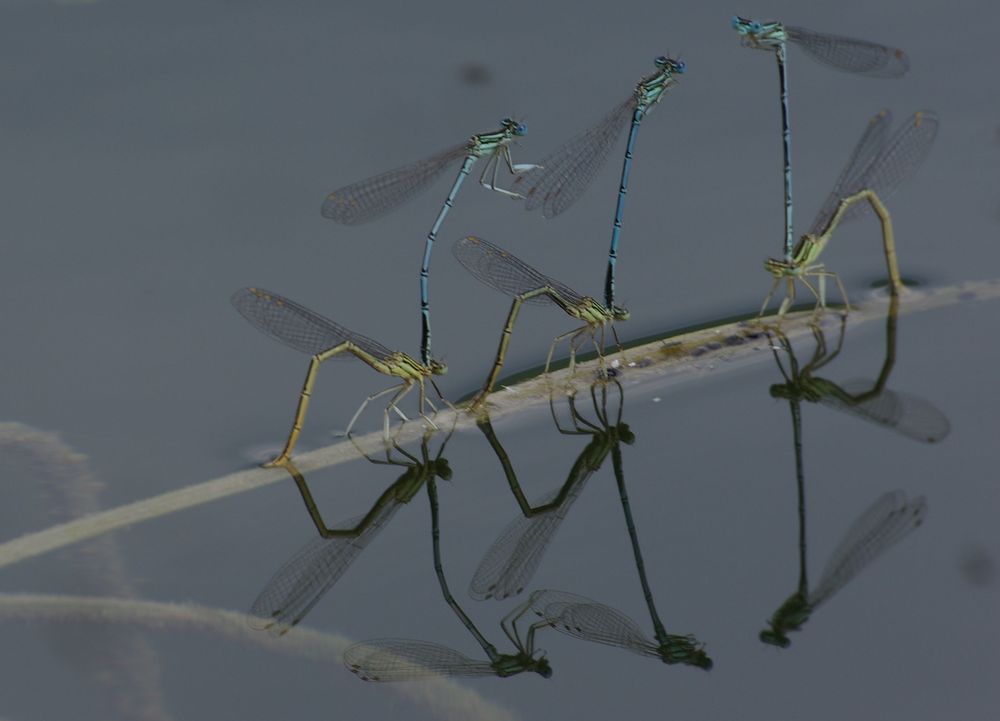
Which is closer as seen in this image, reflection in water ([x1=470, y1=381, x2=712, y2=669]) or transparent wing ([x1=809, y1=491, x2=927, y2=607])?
reflection in water ([x1=470, y1=381, x2=712, y2=669])

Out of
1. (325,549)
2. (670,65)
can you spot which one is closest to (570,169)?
(670,65)

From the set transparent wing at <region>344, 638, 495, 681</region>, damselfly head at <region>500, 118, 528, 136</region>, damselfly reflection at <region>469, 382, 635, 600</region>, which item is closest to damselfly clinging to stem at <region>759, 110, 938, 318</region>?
damselfly reflection at <region>469, 382, 635, 600</region>

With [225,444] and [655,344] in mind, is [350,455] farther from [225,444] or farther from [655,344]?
[655,344]

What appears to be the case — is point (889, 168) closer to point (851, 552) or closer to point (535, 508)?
point (851, 552)

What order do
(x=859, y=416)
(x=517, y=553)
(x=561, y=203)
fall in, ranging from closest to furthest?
1. (x=517, y=553)
2. (x=859, y=416)
3. (x=561, y=203)

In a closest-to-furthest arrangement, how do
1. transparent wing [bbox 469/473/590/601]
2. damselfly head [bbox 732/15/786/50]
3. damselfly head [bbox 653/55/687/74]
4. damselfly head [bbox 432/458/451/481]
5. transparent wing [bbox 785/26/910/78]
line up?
transparent wing [bbox 469/473/590/601], damselfly head [bbox 432/458/451/481], damselfly head [bbox 653/55/687/74], damselfly head [bbox 732/15/786/50], transparent wing [bbox 785/26/910/78]

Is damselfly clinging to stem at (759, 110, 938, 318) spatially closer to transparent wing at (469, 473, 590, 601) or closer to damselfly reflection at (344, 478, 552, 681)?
transparent wing at (469, 473, 590, 601)
